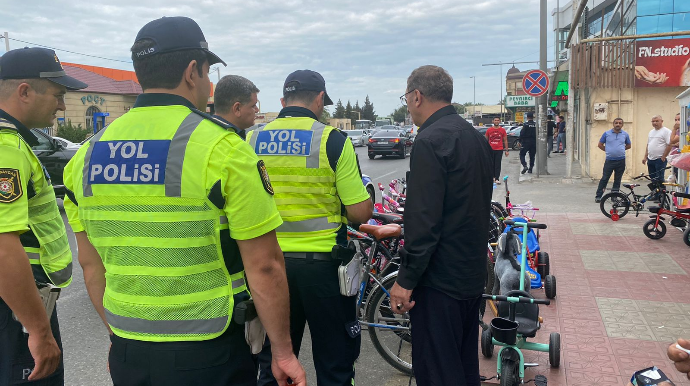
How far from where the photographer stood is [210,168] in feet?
5.84

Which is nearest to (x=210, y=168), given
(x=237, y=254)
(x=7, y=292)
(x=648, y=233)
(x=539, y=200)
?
(x=237, y=254)

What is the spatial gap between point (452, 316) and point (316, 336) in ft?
2.49

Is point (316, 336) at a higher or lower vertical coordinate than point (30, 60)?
lower

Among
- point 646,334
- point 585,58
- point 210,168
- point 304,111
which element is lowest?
point 646,334

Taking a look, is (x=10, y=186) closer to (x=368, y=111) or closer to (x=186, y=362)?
(x=186, y=362)

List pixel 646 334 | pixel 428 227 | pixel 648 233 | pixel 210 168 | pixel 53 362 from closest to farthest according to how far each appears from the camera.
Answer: pixel 210 168
pixel 53 362
pixel 428 227
pixel 646 334
pixel 648 233

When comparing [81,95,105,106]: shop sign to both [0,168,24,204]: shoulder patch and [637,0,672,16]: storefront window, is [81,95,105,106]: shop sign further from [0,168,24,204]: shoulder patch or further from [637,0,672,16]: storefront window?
[0,168,24,204]: shoulder patch

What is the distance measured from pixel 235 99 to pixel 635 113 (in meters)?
14.3

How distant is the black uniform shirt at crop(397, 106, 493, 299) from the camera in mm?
2695

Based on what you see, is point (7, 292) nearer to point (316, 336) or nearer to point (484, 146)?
point (316, 336)

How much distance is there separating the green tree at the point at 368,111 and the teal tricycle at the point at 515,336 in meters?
110

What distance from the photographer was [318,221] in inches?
121

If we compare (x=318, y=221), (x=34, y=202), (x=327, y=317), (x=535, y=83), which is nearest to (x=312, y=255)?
(x=318, y=221)

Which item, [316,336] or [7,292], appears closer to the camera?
[7,292]
